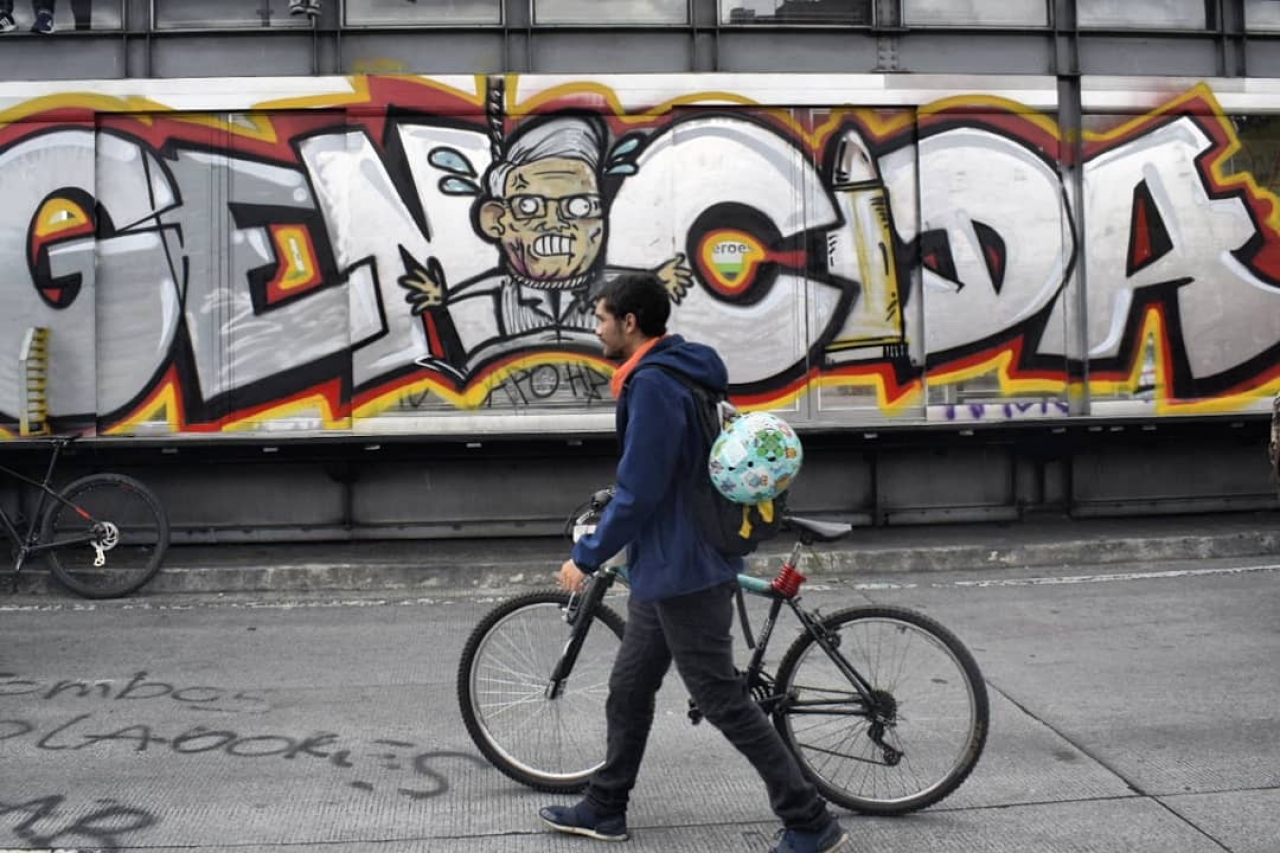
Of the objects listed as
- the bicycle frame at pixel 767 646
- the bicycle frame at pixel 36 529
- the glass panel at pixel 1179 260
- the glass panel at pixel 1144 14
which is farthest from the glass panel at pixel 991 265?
the bicycle frame at pixel 36 529

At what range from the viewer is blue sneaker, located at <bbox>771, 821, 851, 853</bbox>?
150 inches

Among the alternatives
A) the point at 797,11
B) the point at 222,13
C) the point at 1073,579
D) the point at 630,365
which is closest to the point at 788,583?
the point at 630,365

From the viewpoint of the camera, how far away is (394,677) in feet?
20.7

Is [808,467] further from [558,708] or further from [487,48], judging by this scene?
[558,708]

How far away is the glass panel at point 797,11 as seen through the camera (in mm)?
10141

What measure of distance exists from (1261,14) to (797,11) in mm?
4043

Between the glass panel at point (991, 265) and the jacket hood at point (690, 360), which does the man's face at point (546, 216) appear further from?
the jacket hood at point (690, 360)

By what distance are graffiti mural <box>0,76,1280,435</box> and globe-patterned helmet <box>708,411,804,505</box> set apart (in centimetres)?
609

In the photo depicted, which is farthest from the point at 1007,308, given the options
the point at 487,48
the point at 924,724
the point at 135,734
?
the point at 135,734

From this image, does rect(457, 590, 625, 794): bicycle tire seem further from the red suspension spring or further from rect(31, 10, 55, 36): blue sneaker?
rect(31, 10, 55, 36): blue sneaker

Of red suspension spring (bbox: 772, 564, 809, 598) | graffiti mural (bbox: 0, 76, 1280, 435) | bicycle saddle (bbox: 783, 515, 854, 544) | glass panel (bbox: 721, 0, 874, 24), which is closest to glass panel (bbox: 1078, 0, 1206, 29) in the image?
graffiti mural (bbox: 0, 76, 1280, 435)

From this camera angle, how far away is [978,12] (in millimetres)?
10367

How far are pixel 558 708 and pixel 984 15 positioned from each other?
26.4ft

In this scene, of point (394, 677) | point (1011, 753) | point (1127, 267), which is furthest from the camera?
point (1127, 267)
